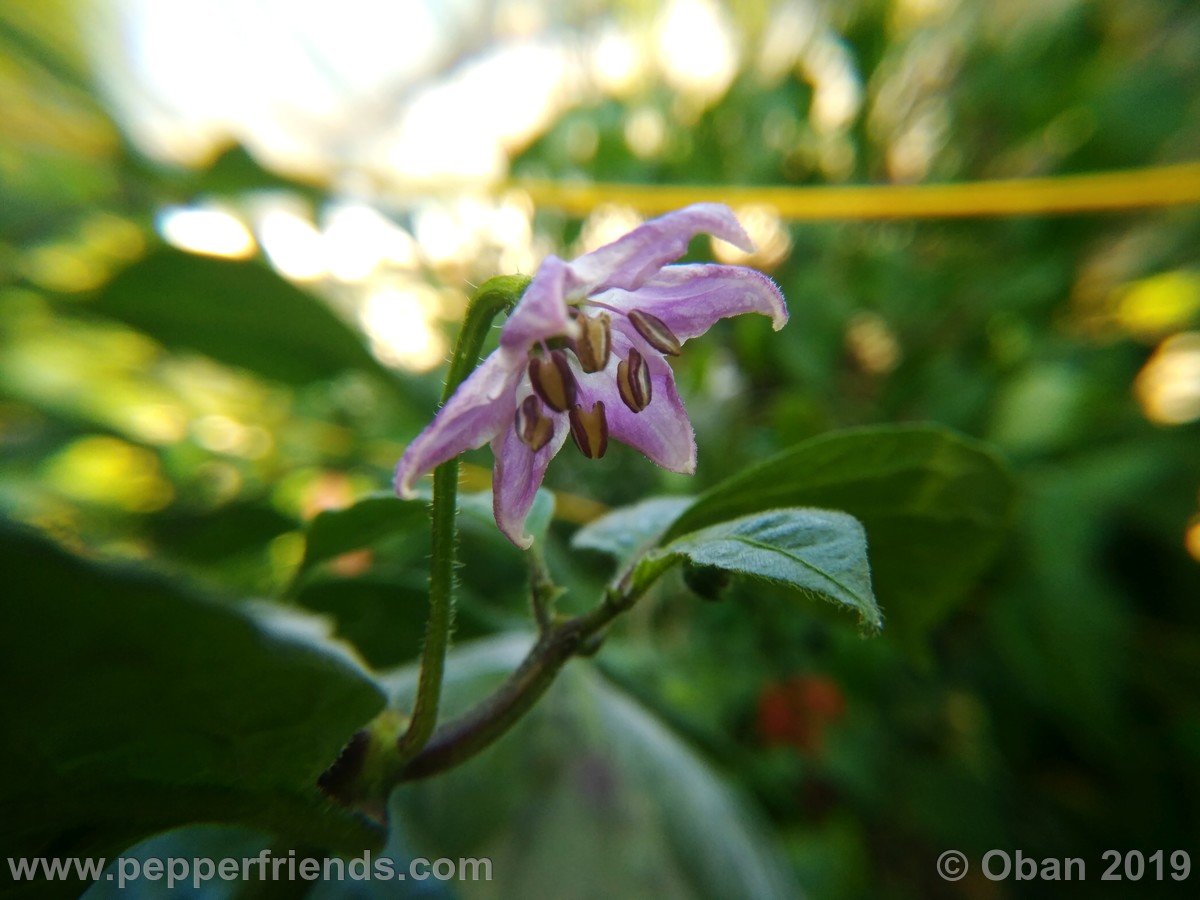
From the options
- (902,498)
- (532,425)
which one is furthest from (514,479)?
(902,498)

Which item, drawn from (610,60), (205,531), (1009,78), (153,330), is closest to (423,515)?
(205,531)

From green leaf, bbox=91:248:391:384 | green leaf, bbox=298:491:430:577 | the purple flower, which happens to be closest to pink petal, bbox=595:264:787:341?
the purple flower

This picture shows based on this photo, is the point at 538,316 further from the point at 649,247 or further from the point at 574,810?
the point at 574,810

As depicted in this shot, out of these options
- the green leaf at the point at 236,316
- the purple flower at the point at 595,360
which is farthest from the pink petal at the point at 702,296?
the green leaf at the point at 236,316

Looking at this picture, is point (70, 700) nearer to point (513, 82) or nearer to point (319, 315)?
point (319, 315)

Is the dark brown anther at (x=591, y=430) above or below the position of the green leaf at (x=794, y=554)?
above

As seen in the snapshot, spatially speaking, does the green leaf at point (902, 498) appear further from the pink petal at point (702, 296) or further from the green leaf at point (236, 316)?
the green leaf at point (236, 316)
